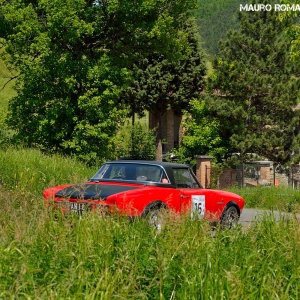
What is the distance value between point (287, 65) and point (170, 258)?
113ft

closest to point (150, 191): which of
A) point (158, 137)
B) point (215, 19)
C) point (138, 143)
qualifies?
point (138, 143)

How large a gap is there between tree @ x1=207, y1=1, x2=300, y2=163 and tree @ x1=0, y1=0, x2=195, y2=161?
25.0 ft

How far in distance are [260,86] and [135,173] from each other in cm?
2817

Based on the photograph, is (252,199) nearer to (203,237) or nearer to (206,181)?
(206,181)

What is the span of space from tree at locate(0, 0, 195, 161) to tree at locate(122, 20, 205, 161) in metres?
14.9

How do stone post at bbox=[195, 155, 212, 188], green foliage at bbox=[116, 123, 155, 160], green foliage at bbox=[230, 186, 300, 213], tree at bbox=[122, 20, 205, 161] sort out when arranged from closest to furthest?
1. green foliage at bbox=[230, 186, 300, 213]
2. stone post at bbox=[195, 155, 212, 188]
3. green foliage at bbox=[116, 123, 155, 160]
4. tree at bbox=[122, 20, 205, 161]

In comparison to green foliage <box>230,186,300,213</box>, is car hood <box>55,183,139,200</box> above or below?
above

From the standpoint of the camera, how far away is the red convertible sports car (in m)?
10.2

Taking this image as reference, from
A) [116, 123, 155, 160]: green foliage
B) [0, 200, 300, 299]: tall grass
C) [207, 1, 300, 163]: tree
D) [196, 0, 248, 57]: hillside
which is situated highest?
Answer: [196, 0, 248, 57]: hillside

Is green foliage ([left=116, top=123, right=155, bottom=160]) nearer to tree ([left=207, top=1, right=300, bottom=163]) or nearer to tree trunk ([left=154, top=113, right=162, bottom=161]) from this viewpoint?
tree trunk ([left=154, top=113, right=162, bottom=161])

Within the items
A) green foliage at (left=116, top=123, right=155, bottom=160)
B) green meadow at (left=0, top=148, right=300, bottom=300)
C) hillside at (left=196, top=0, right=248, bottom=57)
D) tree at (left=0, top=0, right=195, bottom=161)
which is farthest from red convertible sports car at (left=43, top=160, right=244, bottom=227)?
hillside at (left=196, top=0, right=248, bottom=57)

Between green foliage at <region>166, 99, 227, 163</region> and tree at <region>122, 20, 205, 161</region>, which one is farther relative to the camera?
tree at <region>122, 20, 205, 161</region>

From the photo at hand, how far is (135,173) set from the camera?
11.8 m

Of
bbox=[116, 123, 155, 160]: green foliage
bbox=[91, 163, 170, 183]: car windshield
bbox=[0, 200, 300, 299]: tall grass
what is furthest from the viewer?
bbox=[116, 123, 155, 160]: green foliage
